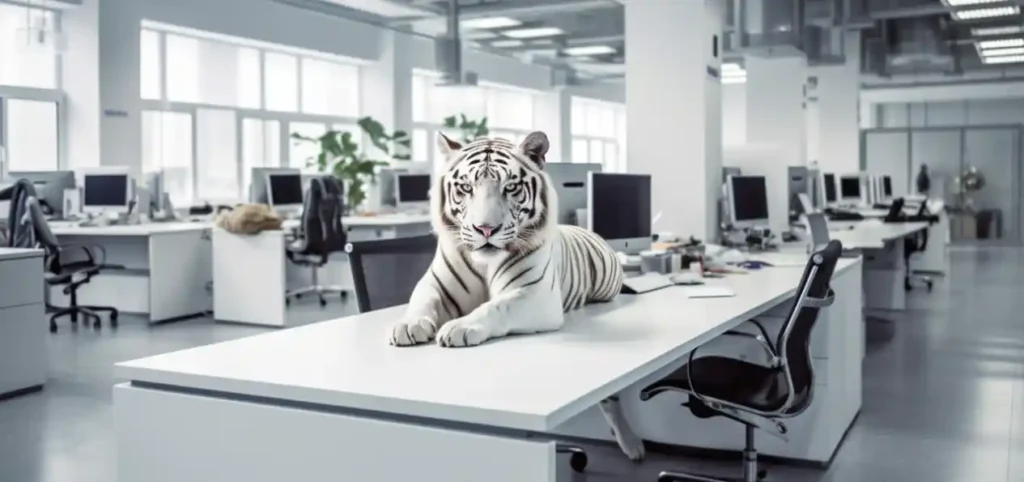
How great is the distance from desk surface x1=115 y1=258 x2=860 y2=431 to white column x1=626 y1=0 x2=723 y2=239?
10.6ft

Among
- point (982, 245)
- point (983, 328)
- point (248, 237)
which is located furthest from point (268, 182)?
point (982, 245)

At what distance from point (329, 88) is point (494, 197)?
12.1m

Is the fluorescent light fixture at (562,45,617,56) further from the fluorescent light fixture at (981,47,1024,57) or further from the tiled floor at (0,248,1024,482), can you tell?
the tiled floor at (0,248,1024,482)

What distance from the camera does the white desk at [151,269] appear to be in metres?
7.31

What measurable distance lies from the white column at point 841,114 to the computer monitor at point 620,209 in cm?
983

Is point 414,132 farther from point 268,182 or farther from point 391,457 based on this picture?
point 391,457

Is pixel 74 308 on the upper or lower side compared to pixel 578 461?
upper

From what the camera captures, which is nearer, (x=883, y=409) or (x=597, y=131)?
(x=883, y=409)

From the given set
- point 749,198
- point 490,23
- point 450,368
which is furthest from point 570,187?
point 490,23

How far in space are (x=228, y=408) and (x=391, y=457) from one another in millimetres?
368

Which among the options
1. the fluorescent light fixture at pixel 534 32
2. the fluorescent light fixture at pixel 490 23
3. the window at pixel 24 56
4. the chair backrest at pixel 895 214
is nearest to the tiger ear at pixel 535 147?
the chair backrest at pixel 895 214

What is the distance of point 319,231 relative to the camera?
8.13 meters

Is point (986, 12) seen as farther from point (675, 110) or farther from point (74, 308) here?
point (74, 308)

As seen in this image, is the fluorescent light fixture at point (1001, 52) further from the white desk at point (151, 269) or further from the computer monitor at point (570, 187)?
the computer monitor at point (570, 187)
